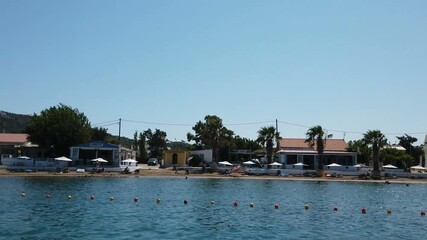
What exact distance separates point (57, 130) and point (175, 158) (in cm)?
2600

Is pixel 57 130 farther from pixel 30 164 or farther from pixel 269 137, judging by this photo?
pixel 269 137

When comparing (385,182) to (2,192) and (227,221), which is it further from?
(2,192)

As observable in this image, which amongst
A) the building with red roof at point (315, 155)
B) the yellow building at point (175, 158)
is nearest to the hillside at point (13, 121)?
the yellow building at point (175, 158)

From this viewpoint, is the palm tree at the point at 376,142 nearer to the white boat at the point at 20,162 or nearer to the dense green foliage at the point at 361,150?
the dense green foliage at the point at 361,150

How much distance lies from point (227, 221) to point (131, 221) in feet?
18.7

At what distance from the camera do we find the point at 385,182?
63688 mm

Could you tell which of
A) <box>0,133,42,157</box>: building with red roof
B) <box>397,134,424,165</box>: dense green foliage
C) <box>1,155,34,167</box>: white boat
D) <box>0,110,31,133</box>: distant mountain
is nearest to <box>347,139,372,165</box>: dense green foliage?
<box>397,134,424,165</box>: dense green foliage

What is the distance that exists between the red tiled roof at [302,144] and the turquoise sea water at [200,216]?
39932mm

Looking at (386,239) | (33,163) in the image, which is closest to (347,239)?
(386,239)

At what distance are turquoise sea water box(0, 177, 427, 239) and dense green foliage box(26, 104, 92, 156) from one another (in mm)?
33984

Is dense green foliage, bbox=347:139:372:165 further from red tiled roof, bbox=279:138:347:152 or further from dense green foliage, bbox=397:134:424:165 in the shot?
dense green foliage, bbox=397:134:424:165

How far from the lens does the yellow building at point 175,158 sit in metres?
93.2

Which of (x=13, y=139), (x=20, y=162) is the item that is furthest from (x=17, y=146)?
(x=20, y=162)

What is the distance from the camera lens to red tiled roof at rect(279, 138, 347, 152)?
3297 inches
